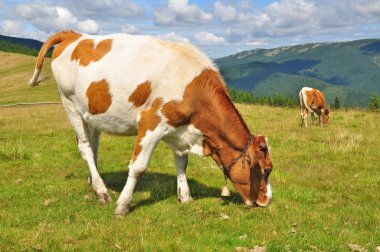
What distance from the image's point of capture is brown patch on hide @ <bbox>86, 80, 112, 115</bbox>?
24.5 ft

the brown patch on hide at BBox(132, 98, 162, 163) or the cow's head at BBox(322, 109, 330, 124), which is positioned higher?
the brown patch on hide at BBox(132, 98, 162, 163)

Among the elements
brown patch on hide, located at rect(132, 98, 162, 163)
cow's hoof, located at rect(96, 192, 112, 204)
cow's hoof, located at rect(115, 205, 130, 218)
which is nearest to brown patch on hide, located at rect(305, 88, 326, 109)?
cow's hoof, located at rect(96, 192, 112, 204)

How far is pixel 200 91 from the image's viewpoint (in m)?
7.32

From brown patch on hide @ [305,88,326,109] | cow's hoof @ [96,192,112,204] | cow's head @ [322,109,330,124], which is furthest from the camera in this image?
brown patch on hide @ [305,88,326,109]

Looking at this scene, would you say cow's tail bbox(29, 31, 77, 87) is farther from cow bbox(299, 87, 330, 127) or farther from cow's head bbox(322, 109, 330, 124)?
cow's head bbox(322, 109, 330, 124)

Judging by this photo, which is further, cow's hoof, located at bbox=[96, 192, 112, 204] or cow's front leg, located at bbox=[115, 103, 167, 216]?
cow's hoof, located at bbox=[96, 192, 112, 204]

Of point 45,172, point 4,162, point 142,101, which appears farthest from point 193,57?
point 4,162

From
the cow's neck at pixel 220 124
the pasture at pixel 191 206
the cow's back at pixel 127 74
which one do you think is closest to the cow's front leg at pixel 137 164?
the pasture at pixel 191 206

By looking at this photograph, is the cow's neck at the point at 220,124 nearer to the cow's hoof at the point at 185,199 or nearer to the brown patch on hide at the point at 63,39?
the cow's hoof at the point at 185,199

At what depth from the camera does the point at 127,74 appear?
24.0 feet

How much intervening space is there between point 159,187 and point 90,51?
11.3 ft

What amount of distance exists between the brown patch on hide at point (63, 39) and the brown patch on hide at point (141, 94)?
250cm

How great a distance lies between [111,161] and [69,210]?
4.64 metres

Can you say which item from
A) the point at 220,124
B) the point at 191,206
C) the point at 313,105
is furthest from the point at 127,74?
the point at 313,105
